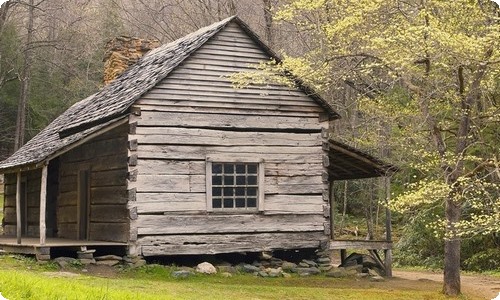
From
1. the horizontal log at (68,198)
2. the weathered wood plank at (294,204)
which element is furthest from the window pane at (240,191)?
the horizontal log at (68,198)

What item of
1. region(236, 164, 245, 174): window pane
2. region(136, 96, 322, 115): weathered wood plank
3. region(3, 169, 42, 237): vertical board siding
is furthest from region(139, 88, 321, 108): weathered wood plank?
region(3, 169, 42, 237): vertical board siding

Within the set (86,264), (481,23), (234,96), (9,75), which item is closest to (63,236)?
(86,264)

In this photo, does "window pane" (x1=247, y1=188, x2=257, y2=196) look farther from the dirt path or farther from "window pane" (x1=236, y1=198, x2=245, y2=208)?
the dirt path

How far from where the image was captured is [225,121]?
18.5m

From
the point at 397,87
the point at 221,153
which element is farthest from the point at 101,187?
the point at 397,87

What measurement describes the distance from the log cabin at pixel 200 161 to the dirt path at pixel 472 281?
3.04 meters

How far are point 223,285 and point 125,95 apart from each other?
18.8 ft

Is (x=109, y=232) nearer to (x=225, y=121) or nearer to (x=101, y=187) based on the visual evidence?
(x=101, y=187)

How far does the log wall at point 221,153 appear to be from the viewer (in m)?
17.4

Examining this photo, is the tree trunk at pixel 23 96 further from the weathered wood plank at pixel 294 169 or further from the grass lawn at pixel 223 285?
the weathered wood plank at pixel 294 169

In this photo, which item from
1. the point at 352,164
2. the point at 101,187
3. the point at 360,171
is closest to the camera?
the point at 101,187

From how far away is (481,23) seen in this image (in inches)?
603

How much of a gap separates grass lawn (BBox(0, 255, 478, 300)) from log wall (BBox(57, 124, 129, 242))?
188 cm

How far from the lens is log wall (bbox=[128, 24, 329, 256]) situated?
17422mm
